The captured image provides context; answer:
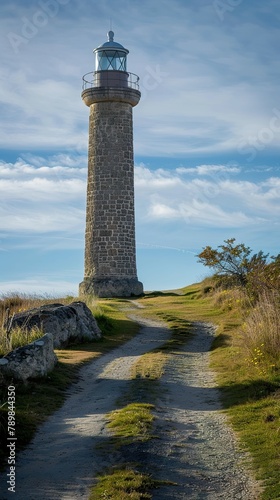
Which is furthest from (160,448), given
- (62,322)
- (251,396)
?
(62,322)

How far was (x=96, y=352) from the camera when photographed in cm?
1855

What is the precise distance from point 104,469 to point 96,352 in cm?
1025

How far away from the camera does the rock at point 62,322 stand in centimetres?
1833

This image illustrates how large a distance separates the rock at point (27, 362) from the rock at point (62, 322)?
10.5ft

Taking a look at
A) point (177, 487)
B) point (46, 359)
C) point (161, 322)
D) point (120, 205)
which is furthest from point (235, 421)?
point (120, 205)

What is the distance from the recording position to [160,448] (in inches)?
358

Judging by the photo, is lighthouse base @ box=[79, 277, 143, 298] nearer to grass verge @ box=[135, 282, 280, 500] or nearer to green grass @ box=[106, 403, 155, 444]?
grass verge @ box=[135, 282, 280, 500]

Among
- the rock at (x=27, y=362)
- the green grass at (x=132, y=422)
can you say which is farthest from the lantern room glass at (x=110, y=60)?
the green grass at (x=132, y=422)

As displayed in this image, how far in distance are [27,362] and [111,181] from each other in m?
24.6

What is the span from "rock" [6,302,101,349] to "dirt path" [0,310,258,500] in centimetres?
395

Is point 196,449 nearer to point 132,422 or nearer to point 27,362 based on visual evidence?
point 132,422

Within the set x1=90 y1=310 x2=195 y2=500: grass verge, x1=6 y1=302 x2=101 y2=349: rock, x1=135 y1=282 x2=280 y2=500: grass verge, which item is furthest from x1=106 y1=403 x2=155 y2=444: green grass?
x1=6 y1=302 x2=101 y2=349: rock

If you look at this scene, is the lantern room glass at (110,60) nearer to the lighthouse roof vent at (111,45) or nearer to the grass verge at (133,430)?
the lighthouse roof vent at (111,45)

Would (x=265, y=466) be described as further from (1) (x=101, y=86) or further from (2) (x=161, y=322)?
(1) (x=101, y=86)
